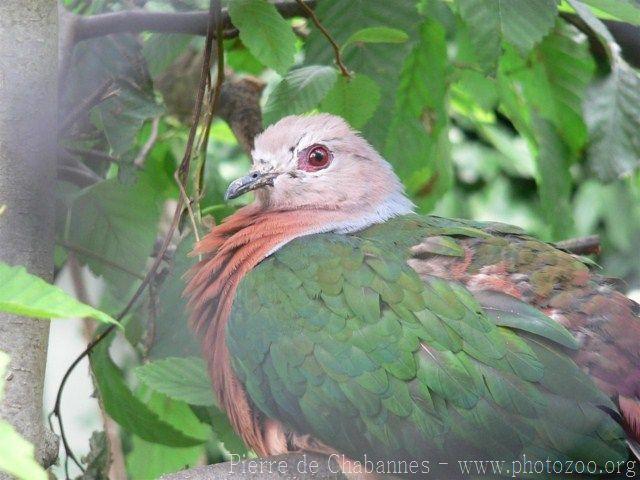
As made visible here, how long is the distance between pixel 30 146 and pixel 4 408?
55cm

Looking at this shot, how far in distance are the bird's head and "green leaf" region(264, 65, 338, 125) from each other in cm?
29

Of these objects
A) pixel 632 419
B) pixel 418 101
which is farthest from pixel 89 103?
pixel 632 419

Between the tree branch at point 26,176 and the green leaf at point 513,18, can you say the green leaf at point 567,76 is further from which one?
the tree branch at point 26,176

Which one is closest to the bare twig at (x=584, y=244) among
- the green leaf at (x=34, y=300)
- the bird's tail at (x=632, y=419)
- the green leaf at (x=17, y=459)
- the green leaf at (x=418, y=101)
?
the green leaf at (x=418, y=101)

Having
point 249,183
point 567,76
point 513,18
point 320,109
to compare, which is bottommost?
point 249,183

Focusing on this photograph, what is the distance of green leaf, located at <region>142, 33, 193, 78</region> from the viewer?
2.83 meters

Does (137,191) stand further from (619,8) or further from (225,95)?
(619,8)

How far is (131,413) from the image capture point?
265 cm

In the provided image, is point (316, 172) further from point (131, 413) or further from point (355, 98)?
point (131, 413)

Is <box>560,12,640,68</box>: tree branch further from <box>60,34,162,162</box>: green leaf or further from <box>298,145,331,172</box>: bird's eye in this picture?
<box>60,34,162,162</box>: green leaf

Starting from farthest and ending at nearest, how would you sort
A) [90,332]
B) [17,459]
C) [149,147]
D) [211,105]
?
[90,332], [149,147], [211,105], [17,459]

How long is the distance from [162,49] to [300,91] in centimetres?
51

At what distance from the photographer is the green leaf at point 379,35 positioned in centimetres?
256

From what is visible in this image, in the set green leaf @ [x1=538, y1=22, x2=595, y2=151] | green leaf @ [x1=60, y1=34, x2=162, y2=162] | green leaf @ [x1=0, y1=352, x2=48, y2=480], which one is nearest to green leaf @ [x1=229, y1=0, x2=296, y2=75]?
green leaf @ [x1=60, y1=34, x2=162, y2=162]
